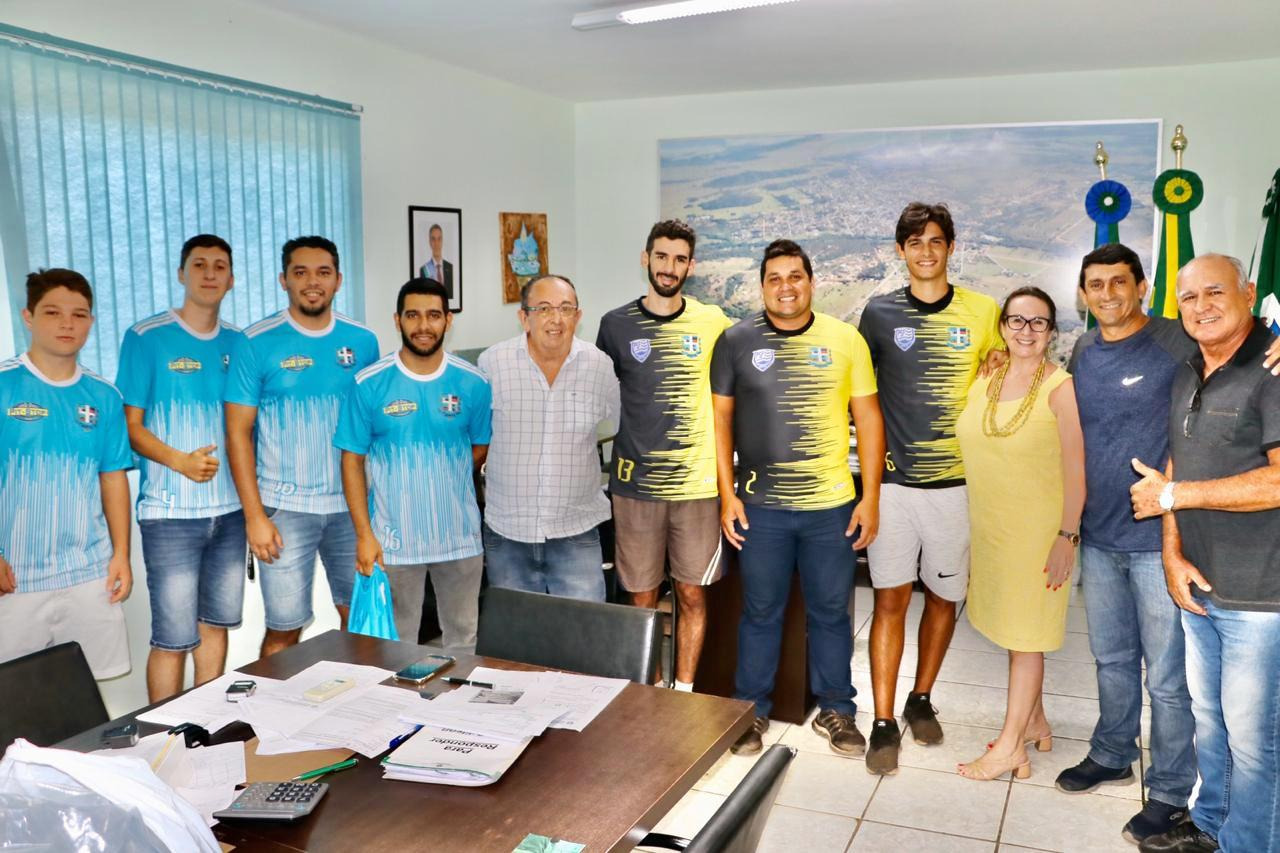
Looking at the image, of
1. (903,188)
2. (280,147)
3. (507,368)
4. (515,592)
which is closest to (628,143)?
(903,188)

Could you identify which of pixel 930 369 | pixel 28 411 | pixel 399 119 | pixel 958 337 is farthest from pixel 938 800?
pixel 399 119

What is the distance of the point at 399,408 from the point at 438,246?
282cm

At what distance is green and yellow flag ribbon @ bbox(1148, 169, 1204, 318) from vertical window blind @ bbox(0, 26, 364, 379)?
4263 mm

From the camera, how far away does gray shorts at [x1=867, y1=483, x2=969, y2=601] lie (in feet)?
11.6

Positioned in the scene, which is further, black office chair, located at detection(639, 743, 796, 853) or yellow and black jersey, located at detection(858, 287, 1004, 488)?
yellow and black jersey, located at detection(858, 287, 1004, 488)

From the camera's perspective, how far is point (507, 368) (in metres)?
3.46

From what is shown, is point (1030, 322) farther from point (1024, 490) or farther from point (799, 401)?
point (799, 401)

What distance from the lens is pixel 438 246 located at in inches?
230

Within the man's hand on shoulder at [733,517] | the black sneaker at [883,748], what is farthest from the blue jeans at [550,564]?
the black sneaker at [883,748]

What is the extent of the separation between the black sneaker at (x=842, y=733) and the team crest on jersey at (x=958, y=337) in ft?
4.48

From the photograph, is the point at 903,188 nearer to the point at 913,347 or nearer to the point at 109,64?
the point at 913,347

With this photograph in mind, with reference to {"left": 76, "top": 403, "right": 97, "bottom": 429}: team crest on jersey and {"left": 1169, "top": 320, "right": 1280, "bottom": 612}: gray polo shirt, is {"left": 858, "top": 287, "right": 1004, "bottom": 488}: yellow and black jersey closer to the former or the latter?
{"left": 1169, "top": 320, "right": 1280, "bottom": 612}: gray polo shirt

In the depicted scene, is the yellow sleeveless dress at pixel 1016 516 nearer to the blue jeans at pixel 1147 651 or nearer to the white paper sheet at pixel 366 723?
the blue jeans at pixel 1147 651

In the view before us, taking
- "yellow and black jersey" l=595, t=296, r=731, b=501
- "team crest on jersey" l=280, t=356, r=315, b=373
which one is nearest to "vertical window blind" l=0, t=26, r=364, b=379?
"team crest on jersey" l=280, t=356, r=315, b=373
